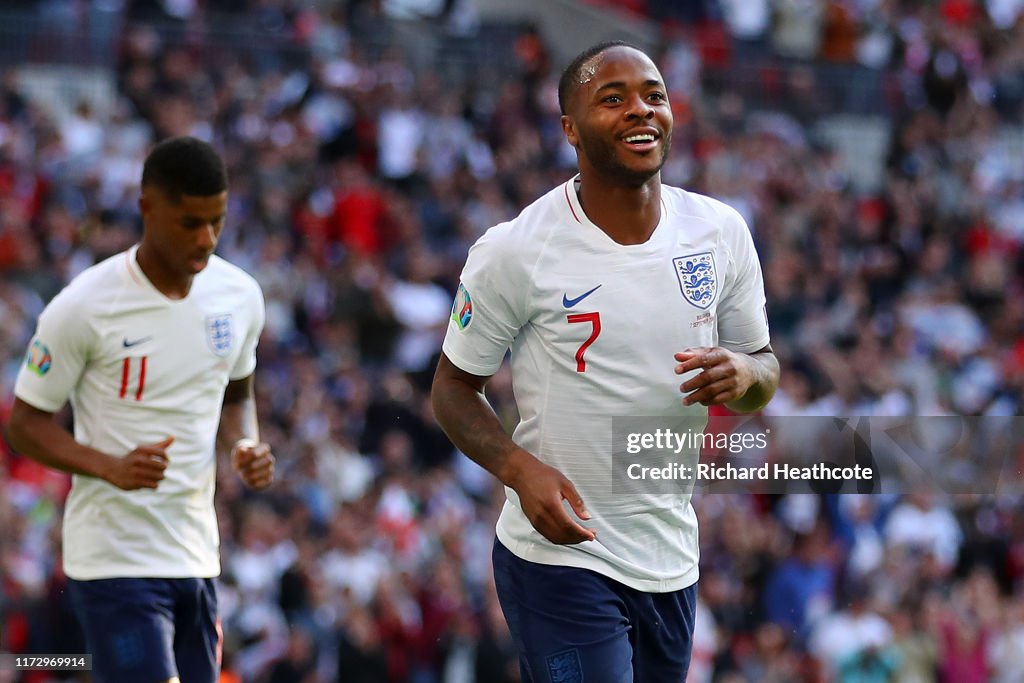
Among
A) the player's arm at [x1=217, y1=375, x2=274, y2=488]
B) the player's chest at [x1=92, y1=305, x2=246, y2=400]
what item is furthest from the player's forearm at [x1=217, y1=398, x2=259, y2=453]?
the player's chest at [x1=92, y1=305, x2=246, y2=400]

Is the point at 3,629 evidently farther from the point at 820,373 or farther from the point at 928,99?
the point at 928,99

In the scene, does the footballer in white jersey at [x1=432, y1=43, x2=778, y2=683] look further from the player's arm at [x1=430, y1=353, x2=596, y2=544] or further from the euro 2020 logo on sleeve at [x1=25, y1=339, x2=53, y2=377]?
the euro 2020 logo on sleeve at [x1=25, y1=339, x2=53, y2=377]

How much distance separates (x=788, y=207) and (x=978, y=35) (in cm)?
537

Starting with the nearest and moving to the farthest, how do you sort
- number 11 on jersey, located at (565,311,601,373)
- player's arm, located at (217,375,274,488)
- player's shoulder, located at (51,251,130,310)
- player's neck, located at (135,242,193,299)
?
number 11 on jersey, located at (565,311,601,373) → player's shoulder, located at (51,251,130,310) → player's neck, located at (135,242,193,299) → player's arm, located at (217,375,274,488)

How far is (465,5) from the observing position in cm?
1995

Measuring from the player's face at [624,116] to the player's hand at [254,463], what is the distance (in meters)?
1.94

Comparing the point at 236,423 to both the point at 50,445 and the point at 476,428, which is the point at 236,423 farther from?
the point at 476,428

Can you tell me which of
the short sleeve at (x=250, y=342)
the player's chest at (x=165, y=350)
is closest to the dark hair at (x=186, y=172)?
the player's chest at (x=165, y=350)

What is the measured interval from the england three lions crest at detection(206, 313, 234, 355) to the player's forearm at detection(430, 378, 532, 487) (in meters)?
1.51

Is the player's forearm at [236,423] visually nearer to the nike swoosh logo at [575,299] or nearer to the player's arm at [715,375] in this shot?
the nike swoosh logo at [575,299]

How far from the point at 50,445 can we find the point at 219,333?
769mm

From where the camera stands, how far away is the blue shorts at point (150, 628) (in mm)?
5586

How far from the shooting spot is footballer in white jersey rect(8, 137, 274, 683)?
Answer: 5.72 meters

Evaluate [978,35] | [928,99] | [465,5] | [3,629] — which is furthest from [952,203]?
[3,629]
